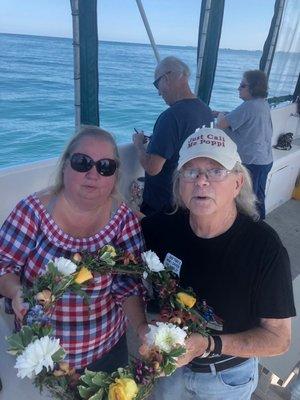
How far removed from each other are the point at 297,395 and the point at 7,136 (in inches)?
515

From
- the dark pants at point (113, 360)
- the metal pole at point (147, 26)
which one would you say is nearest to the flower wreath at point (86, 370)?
the dark pants at point (113, 360)

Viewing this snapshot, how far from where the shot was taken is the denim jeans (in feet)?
4.62

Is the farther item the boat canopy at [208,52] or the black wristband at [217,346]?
the boat canopy at [208,52]

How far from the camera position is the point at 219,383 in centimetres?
140

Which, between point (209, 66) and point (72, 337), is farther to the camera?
point (209, 66)

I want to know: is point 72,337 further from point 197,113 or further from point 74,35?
→ point 74,35

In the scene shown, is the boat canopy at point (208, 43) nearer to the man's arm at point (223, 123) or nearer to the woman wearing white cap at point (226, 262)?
the man's arm at point (223, 123)

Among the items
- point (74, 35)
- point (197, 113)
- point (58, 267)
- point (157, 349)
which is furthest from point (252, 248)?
point (74, 35)

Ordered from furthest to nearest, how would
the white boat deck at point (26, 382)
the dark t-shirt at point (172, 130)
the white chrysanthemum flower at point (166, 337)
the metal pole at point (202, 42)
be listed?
the metal pole at point (202, 42), the dark t-shirt at point (172, 130), the white boat deck at point (26, 382), the white chrysanthemum flower at point (166, 337)

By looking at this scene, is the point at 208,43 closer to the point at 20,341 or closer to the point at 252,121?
the point at 252,121

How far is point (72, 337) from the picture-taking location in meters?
1.43

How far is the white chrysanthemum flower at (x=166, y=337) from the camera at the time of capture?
2.92 feet

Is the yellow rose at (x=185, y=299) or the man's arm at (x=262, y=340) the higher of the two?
the yellow rose at (x=185, y=299)

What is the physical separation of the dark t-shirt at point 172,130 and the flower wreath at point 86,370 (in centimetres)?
112
